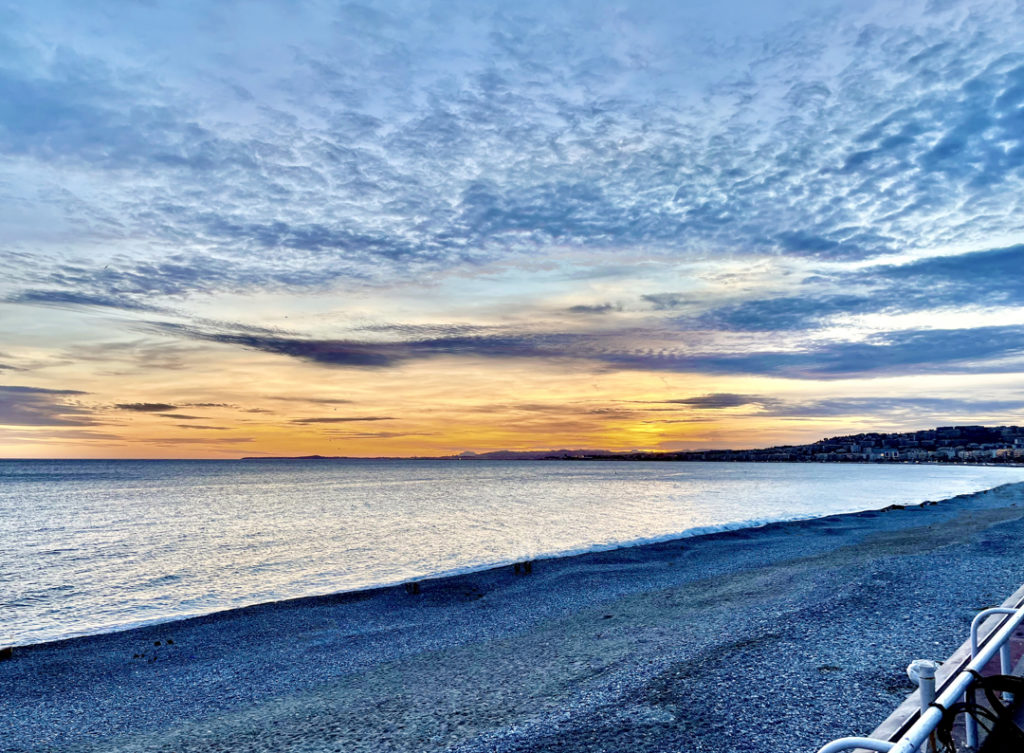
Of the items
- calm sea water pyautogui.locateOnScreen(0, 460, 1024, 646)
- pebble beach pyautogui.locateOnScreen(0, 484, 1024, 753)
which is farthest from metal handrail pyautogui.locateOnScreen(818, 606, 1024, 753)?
calm sea water pyautogui.locateOnScreen(0, 460, 1024, 646)

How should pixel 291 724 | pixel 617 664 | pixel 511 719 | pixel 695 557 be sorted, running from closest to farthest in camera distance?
1. pixel 511 719
2. pixel 291 724
3. pixel 617 664
4. pixel 695 557

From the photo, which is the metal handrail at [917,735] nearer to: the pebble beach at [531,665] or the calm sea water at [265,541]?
the pebble beach at [531,665]

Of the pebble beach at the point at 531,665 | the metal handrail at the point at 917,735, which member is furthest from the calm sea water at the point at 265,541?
the metal handrail at the point at 917,735

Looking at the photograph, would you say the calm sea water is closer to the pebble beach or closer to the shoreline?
the shoreline

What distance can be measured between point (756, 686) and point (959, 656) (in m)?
2.59

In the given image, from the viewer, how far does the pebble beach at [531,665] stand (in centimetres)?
848

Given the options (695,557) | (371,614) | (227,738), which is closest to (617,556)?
(695,557)

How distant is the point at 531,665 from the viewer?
11828 mm

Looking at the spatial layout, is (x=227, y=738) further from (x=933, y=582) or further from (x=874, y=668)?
(x=933, y=582)

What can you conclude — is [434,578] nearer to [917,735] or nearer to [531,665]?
[531,665]

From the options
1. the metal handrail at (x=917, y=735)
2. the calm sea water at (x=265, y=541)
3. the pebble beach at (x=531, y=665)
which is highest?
the metal handrail at (x=917, y=735)

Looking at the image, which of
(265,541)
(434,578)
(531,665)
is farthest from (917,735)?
(265,541)

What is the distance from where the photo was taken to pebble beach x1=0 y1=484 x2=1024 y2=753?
27.8 feet

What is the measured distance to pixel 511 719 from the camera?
885cm
